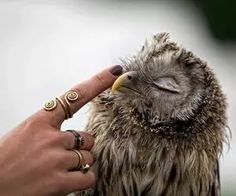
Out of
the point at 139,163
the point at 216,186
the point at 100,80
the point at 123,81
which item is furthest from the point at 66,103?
the point at 216,186

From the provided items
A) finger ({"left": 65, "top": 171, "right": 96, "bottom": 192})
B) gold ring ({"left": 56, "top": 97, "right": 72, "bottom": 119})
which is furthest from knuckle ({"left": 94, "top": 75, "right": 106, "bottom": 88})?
finger ({"left": 65, "top": 171, "right": 96, "bottom": 192})

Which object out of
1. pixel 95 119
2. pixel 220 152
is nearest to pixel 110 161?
pixel 95 119

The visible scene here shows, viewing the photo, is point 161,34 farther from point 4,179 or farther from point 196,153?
point 4,179

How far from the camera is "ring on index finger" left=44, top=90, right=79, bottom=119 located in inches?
107

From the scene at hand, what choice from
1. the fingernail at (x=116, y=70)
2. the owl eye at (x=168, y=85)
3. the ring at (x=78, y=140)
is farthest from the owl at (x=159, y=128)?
the ring at (x=78, y=140)

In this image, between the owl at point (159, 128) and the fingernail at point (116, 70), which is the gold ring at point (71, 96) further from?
the owl at point (159, 128)

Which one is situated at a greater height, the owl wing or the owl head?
the owl head

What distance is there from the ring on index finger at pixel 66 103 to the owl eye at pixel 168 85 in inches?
16.3

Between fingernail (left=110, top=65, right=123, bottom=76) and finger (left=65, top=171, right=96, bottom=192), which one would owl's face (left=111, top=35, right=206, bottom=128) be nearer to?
fingernail (left=110, top=65, right=123, bottom=76)

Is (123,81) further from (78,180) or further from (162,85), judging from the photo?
(78,180)

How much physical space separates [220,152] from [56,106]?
640 mm

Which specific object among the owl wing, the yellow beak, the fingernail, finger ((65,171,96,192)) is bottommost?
the owl wing

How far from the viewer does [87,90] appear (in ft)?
9.07

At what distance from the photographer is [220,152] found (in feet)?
10.4
